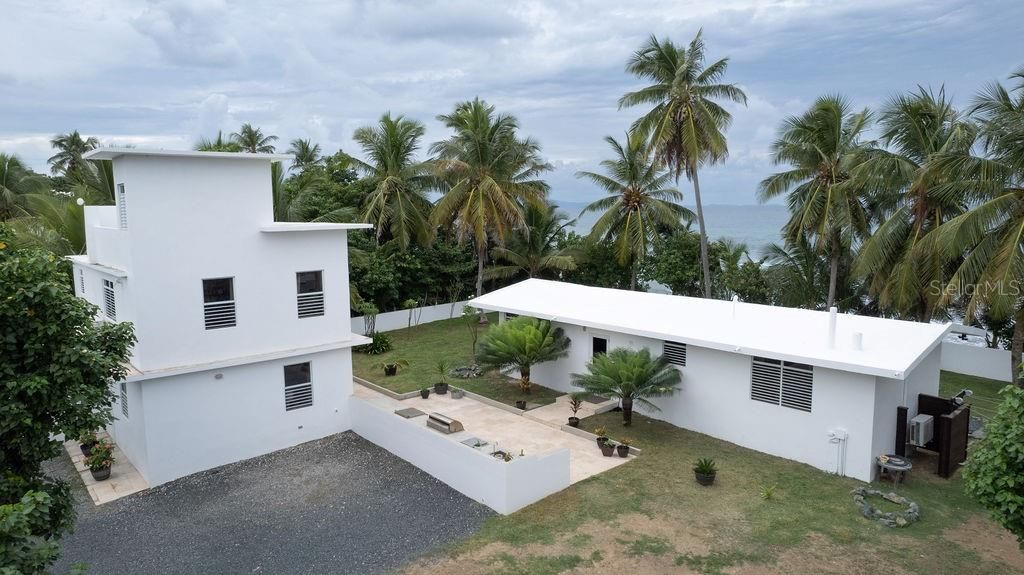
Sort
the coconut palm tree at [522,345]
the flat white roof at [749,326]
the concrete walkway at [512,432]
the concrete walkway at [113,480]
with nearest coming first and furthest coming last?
the flat white roof at [749,326]
the concrete walkway at [113,480]
the concrete walkway at [512,432]
the coconut palm tree at [522,345]

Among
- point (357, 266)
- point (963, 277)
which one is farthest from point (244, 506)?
point (963, 277)

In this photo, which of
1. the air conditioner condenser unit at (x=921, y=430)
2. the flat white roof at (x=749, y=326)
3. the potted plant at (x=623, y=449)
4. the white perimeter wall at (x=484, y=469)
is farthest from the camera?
the potted plant at (x=623, y=449)

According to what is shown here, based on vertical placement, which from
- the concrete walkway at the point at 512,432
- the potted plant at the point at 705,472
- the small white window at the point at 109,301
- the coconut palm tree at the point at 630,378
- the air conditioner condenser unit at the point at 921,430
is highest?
the small white window at the point at 109,301

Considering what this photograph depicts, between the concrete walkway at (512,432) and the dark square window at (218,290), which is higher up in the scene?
the dark square window at (218,290)

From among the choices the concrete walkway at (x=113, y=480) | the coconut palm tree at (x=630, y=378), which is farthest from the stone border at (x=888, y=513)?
the concrete walkway at (x=113, y=480)

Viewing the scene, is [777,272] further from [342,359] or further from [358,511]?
[358,511]

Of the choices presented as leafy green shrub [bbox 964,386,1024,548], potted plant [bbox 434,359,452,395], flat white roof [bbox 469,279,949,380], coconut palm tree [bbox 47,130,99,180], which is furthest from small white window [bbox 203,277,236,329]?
coconut palm tree [bbox 47,130,99,180]

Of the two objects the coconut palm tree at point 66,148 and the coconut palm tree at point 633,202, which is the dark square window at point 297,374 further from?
the coconut palm tree at point 66,148
